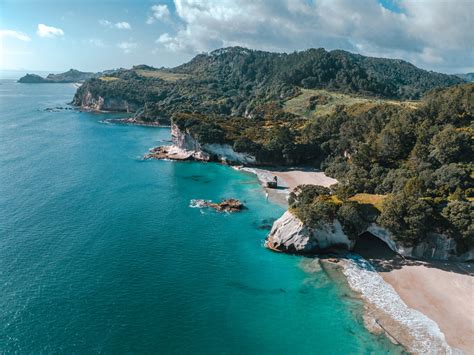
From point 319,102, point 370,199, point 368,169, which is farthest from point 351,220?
point 319,102

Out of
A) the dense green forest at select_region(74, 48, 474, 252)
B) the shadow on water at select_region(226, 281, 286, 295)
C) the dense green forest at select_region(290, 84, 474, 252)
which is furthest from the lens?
the dense green forest at select_region(74, 48, 474, 252)

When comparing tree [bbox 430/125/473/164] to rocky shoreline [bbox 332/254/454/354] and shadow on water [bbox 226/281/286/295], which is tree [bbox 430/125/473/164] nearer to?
rocky shoreline [bbox 332/254/454/354]

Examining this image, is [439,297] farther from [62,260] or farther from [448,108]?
[448,108]

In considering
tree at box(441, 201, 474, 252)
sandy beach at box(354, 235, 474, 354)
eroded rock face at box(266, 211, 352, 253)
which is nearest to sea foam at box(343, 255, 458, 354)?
sandy beach at box(354, 235, 474, 354)

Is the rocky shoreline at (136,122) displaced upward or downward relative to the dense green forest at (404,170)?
downward

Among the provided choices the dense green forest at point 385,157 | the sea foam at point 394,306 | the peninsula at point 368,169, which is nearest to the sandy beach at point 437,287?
the peninsula at point 368,169

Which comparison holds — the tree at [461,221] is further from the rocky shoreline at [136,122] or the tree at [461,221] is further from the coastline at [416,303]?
the rocky shoreline at [136,122]
